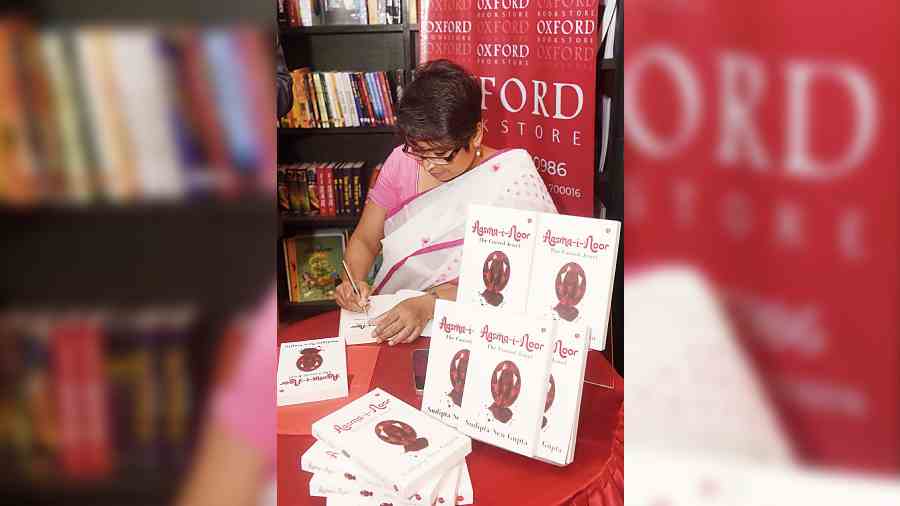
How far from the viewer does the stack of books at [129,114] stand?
15cm

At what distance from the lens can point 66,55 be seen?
16cm

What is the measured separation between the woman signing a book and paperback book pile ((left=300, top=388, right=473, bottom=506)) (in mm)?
564

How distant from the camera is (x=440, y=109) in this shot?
1.80 meters

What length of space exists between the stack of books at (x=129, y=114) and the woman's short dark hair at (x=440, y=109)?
5.37ft

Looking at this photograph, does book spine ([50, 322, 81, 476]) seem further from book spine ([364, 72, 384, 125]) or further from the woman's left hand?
book spine ([364, 72, 384, 125])

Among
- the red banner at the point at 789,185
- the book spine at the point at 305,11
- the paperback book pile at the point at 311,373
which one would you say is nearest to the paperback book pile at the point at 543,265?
the paperback book pile at the point at 311,373

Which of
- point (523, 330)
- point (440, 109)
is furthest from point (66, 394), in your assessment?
point (440, 109)

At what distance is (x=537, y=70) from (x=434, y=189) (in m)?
0.52

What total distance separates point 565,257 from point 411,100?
2.91 feet

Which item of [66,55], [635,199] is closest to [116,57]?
[66,55]

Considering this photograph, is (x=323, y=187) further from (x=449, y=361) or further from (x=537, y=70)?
(x=449, y=361)

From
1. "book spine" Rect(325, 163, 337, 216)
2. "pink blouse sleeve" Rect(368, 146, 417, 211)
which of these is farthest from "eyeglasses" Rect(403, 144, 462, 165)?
"book spine" Rect(325, 163, 337, 216)

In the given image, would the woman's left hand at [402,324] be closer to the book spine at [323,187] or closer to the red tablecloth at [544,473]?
the red tablecloth at [544,473]

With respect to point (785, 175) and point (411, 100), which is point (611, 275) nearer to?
point (785, 175)
